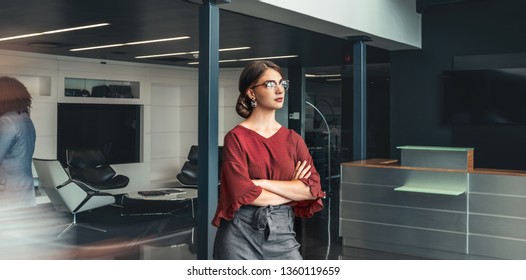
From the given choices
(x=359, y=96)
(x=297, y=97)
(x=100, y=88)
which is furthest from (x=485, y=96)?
(x=100, y=88)

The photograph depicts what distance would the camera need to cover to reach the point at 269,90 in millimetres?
1921

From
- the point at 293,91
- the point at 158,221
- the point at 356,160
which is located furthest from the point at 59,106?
the point at 356,160

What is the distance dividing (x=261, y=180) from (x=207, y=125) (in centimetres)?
202

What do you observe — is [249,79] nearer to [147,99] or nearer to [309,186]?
[309,186]

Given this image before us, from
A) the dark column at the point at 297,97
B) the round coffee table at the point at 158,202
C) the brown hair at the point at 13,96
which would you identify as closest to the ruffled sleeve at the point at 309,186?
the brown hair at the point at 13,96

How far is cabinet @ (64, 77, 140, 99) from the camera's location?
344 inches

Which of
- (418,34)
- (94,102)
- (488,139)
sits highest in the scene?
(418,34)

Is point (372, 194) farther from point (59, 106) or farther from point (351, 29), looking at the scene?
point (59, 106)

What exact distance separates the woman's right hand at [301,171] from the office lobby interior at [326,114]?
77.0 inches

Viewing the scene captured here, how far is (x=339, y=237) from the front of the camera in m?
5.99

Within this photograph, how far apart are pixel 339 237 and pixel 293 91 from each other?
4.79 meters

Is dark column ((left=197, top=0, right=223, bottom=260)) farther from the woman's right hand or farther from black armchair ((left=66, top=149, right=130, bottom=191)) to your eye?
black armchair ((left=66, top=149, right=130, bottom=191))

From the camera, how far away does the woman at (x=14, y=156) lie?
5.14 m

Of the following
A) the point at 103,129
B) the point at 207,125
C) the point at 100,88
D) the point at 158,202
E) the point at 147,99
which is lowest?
the point at 158,202
